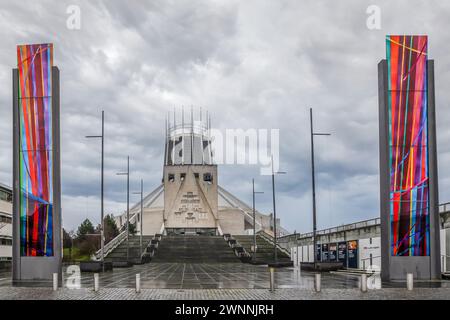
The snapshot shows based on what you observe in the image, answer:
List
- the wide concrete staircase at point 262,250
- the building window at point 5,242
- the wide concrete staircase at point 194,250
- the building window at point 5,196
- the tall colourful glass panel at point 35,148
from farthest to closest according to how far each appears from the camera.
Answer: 1. the building window at point 5,196
2. the building window at point 5,242
3. the wide concrete staircase at point 194,250
4. the wide concrete staircase at point 262,250
5. the tall colourful glass panel at point 35,148

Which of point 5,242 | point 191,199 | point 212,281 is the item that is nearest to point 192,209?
point 191,199

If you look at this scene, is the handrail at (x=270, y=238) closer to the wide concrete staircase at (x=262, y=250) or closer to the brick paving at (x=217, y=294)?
the wide concrete staircase at (x=262, y=250)

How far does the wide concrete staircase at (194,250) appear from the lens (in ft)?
186

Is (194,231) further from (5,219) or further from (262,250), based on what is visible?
(5,219)

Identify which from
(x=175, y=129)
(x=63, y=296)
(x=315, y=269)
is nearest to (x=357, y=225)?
(x=315, y=269)

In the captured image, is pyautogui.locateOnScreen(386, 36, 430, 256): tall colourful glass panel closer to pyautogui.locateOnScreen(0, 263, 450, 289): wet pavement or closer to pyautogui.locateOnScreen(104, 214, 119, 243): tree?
pyautogui.locateOnScreen(0, 263, 450, 289): wet pavement

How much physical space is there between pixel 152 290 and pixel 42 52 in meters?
9.61

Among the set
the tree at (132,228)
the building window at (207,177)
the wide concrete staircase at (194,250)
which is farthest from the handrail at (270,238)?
the tree at (132,228)

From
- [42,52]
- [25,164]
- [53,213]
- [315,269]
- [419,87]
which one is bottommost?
[315,269]

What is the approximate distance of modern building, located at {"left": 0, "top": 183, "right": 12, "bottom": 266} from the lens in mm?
56919

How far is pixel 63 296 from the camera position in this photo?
16688mm

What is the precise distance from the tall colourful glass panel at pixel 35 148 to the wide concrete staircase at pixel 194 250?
35.2 m
